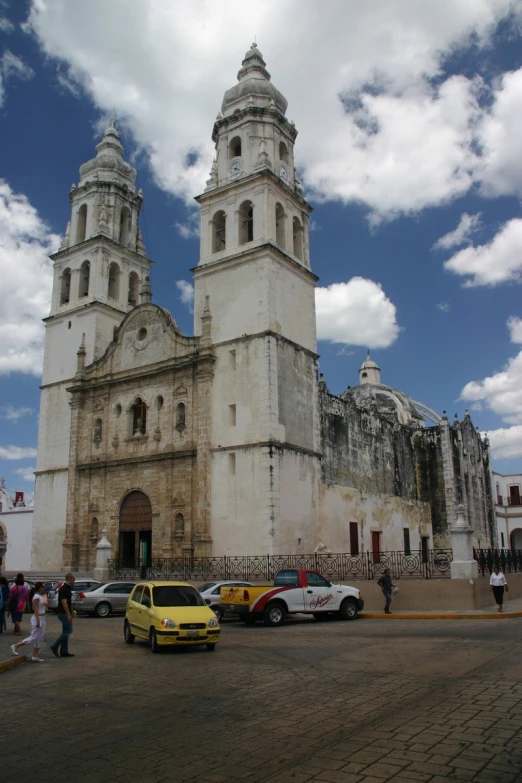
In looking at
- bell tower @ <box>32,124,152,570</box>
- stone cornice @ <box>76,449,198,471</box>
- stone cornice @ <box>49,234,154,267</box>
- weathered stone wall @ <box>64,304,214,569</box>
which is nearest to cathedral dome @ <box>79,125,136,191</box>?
bell tower @ <box>32,124,152,570</box>

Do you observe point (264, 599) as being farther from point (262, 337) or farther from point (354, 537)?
point (354, 537)

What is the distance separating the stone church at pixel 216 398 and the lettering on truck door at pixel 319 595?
7.83 metres

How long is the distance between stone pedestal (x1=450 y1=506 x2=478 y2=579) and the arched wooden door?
15.1 meters

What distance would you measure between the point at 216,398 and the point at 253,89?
16.7 meters

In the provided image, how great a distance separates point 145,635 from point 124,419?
2046 cm

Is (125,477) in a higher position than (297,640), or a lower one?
higher

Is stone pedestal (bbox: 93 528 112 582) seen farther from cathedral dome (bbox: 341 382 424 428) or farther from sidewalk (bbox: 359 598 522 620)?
cathedral dome (bbox: 341 382 424 428)

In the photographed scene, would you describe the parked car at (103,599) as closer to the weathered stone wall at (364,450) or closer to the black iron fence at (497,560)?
the black iron fence at (497,560)

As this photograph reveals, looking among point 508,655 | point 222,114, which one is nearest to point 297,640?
point 508,655

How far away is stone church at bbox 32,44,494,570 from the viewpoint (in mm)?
28438

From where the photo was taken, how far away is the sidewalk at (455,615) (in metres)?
18.3

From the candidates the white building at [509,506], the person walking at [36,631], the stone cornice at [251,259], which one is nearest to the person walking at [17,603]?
the person walking at [36,631]

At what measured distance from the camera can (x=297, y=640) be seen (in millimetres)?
14281

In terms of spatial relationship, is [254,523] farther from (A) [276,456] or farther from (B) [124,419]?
(B) [124,419]
